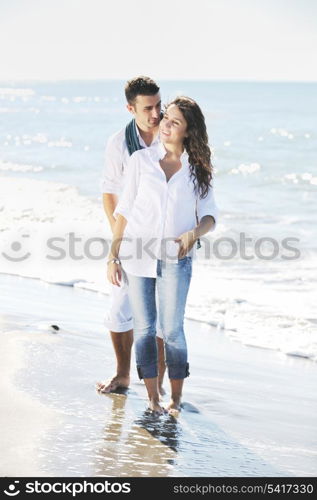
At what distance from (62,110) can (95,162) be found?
27.4 meters

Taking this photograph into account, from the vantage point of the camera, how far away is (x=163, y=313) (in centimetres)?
453

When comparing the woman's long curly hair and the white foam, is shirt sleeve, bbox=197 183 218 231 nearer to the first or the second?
the woman's long curly hair

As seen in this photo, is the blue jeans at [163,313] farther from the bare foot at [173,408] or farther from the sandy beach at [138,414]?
the sandy beach at [138,414]

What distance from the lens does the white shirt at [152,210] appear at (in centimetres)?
439

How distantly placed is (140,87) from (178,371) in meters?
1.36

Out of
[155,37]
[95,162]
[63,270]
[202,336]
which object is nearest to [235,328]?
[202,336]

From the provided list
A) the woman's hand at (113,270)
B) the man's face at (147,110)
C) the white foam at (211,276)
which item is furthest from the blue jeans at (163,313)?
the white foam at (211,276)

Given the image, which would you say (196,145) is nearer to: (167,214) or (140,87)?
(167,214)

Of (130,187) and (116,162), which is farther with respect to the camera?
(116,162)

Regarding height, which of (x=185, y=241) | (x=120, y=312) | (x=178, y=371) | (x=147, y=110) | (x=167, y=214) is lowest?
(x=178, y=371)

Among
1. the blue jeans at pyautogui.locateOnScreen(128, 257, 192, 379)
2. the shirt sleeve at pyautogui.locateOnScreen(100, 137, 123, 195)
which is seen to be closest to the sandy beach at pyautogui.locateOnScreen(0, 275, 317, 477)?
the blue jeans at pyautogui.locateOnScreen(128, 257, 192, 379)

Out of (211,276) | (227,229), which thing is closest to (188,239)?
(211,276)

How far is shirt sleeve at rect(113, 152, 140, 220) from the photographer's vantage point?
4.43m

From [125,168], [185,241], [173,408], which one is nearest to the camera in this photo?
[185,241]
